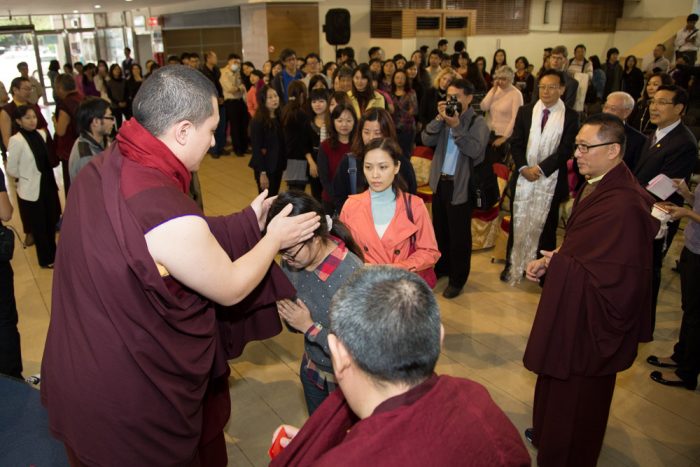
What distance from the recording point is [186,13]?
13688mm

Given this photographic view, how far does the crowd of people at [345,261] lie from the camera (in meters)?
1.13

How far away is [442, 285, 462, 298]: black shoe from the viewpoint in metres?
4.09

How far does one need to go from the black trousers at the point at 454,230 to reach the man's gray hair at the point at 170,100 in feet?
8.99

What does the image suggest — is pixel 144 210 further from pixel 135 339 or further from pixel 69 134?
pixel 69 134

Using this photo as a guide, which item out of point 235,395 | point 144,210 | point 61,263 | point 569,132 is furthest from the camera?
point 569,132

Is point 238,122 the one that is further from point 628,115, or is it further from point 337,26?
point 628,115

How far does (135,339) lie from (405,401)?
70cm

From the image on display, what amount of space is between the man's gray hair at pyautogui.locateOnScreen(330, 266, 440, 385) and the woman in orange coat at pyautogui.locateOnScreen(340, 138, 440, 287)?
1539 mm

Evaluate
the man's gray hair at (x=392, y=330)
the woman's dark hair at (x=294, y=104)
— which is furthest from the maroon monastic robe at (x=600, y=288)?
the woman's dark hair at (x=294, y=104)

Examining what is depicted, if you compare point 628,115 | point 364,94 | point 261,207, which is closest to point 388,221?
point 261,207

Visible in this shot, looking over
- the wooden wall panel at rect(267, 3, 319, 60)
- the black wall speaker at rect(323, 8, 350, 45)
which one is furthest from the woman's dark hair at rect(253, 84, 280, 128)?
the wooden wall panel at rect(267, 3, 319, 60)

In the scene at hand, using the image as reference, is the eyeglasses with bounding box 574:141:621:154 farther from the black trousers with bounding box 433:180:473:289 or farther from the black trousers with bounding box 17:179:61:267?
the black trousers with bounding box 17:179:61:267

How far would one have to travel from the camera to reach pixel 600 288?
6.70 ft

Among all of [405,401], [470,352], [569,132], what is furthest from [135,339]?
[569,132]
